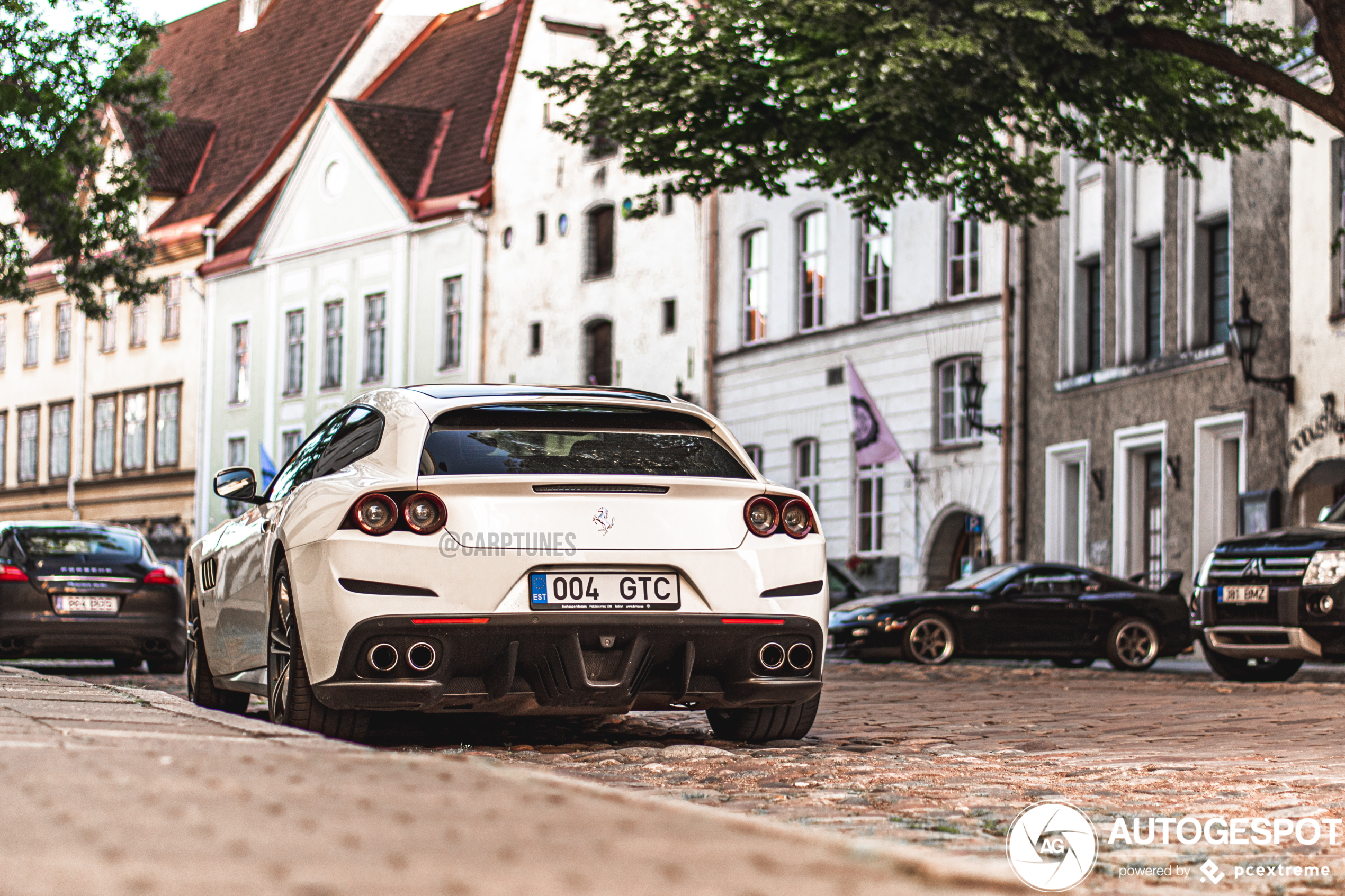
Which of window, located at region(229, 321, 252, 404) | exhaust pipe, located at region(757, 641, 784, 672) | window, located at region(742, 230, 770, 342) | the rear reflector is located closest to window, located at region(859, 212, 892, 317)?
window, located at region(742, 230, 770, 342)

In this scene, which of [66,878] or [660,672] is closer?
[66,878]

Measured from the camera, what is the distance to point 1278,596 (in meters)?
16.4

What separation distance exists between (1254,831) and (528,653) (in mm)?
2919

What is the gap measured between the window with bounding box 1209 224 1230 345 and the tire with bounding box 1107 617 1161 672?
714cm

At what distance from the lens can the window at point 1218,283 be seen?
2800 centimetres

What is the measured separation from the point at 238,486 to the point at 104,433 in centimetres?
5377

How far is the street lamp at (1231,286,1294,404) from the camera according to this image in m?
25.4

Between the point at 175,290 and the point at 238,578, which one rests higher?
the point at 175,290

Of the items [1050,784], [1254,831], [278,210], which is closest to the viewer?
[1254,831]

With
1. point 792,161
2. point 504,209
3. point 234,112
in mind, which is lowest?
point 792,161

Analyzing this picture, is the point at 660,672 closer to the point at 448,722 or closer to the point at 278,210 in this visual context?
the point at 448,722

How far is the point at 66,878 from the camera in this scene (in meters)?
3.41

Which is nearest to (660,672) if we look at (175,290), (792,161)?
(792,161)

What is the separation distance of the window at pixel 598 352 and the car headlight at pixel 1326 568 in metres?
27.4
